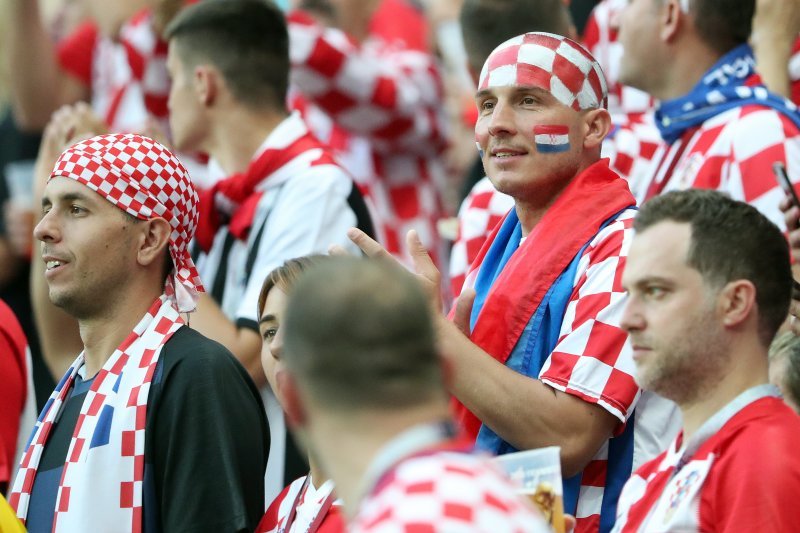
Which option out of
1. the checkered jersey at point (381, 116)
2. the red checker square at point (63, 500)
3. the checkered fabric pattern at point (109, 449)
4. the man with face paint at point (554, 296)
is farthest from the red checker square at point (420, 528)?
the checkered jersey at point (381, 116)

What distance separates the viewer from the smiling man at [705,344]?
3.23 m

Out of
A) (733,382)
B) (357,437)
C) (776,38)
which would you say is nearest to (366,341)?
(357,437)

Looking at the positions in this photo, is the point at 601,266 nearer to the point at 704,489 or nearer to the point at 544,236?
the point at 544,236

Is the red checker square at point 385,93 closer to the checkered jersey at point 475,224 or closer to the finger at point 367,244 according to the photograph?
the checkered jersey at point 475,224

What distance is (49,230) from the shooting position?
4180mm

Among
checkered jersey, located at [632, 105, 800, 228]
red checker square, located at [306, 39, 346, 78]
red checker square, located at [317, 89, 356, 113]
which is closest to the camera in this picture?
checkered jersey, located at [632, 105, 800, 228]

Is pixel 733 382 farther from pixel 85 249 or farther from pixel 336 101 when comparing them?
pixel 336 101

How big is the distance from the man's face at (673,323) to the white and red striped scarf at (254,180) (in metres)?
2.31

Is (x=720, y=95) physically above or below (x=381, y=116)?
above

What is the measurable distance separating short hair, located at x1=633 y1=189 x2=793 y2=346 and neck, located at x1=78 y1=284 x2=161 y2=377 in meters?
1.51

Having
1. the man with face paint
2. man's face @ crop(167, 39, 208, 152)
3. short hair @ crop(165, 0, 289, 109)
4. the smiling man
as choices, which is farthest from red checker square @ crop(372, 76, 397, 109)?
the smiling man

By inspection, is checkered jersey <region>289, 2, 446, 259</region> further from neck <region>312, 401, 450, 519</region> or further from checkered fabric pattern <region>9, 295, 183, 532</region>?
neck <region>312, 401, 450, 519</region>

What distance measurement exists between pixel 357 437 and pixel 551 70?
2.07m

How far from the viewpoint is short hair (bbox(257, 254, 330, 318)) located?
165 inches
